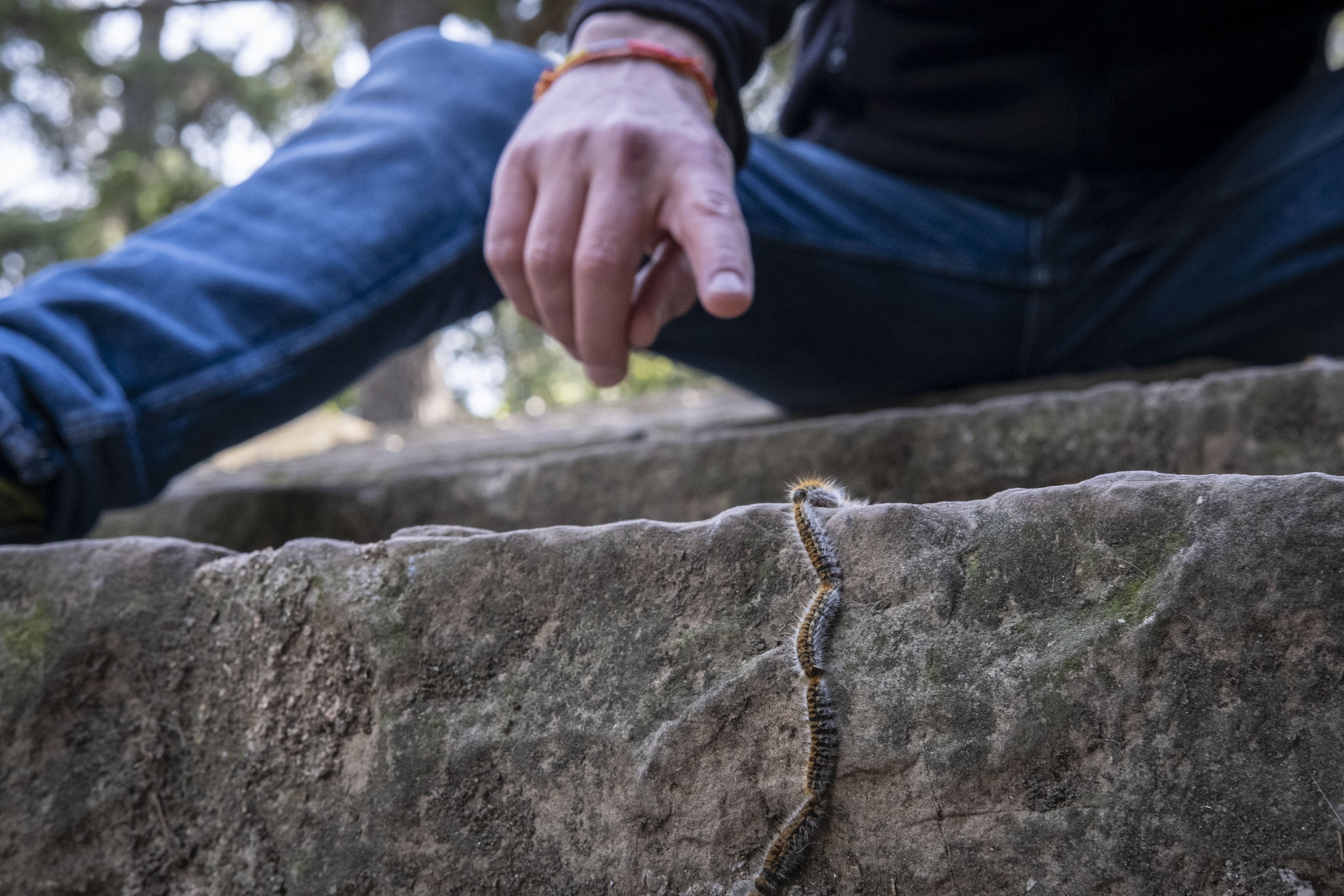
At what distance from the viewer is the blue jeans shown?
4.41ft

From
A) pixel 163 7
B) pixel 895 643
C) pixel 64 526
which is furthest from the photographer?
pixel 163 7

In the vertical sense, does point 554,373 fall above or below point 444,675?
below

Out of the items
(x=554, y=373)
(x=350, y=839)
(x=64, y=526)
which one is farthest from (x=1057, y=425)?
(x=554, y=373)

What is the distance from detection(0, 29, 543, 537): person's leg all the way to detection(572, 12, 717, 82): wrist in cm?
37

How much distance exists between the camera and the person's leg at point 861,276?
1937 millimetres

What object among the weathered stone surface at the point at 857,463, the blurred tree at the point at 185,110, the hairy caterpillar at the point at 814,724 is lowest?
the blurred tree at the point at 185,110

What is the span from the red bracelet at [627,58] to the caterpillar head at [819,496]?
28.6 inches

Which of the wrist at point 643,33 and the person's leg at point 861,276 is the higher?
the wrist at point 643,33

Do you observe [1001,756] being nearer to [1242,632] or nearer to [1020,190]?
[1242,632]

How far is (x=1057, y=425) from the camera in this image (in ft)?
4.77

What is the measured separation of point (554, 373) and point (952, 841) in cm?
1406

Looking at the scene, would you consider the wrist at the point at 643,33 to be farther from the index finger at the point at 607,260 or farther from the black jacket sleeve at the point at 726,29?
the index finger at the point at 607,260

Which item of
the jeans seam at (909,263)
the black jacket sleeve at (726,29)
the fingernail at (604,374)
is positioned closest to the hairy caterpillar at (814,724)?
the fingernail at (604,374)

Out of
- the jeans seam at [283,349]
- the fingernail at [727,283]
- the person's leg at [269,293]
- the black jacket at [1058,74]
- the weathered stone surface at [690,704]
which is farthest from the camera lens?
the black jacket at [1058,74]
